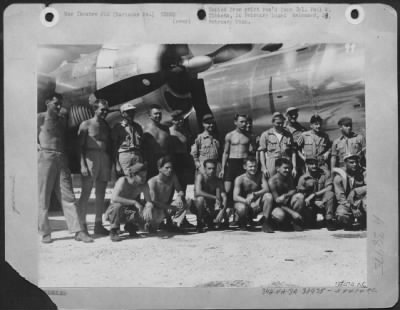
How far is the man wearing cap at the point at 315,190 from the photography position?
4.58ft

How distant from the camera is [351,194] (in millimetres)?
1397

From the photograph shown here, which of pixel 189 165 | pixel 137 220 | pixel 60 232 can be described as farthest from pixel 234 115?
pixel 60 232

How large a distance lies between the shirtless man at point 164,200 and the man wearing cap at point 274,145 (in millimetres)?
254

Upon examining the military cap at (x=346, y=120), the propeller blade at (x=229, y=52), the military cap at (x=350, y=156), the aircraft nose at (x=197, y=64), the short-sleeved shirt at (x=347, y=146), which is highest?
the propeller blade at (x=229, y=52)

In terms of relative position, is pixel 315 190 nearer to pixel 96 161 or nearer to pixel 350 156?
pixel 350 156

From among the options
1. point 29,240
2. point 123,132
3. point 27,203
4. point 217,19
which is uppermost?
point 217,19

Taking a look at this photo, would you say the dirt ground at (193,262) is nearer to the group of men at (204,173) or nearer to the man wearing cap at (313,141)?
the group of men at (204,173)

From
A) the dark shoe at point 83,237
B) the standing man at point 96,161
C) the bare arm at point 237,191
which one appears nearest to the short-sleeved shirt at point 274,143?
the bare arm at point 237,191

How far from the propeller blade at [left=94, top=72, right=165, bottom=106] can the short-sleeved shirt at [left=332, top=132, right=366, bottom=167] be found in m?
0.53

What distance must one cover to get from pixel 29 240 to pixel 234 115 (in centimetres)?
67

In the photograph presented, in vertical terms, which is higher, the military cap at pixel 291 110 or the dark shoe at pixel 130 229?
the military cap at pixel 291 110

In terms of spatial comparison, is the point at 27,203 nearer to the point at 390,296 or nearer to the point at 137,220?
the point at 137,220

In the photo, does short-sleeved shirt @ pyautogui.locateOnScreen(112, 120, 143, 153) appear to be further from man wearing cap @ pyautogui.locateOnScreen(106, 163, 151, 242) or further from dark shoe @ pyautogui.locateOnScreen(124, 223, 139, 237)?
dark shoe @ pyautogui.locateOnScreen(124, 223, 139, 237)

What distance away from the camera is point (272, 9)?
4.54 feet
